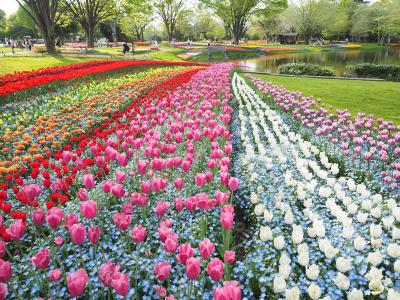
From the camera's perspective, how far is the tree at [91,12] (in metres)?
39.2

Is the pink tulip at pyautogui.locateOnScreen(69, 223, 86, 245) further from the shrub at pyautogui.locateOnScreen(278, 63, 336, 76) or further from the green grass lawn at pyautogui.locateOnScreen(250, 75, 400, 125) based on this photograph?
the shrub at pyautogui.locateOnScreen(278, 63, 336, 76)

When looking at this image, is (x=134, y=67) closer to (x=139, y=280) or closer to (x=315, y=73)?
(x=315, y=73)

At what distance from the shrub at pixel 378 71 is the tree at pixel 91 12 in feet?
101

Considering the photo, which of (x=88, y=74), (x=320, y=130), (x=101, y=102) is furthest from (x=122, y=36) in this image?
(x=320, y=130)

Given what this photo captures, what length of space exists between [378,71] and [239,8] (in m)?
40.3

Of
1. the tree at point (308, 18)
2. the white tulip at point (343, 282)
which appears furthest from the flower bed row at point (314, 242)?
the tree at point (308, 18)

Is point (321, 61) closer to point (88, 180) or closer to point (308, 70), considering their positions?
point (308, 70)

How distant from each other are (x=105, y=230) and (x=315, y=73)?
2043 centimetres

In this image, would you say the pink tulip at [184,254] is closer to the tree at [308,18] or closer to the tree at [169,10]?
the tree at [169,10]

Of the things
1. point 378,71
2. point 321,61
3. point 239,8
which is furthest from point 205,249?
point 239,8

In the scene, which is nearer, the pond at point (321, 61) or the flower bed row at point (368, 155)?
the flower bed row at point (368, 155)

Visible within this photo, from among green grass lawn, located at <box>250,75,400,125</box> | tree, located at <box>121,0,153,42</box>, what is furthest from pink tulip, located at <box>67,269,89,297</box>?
tree, located at <box>121,0,153,42</box>

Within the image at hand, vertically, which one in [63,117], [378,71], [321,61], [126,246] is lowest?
[126,246]

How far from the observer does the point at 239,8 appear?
55625 mm
